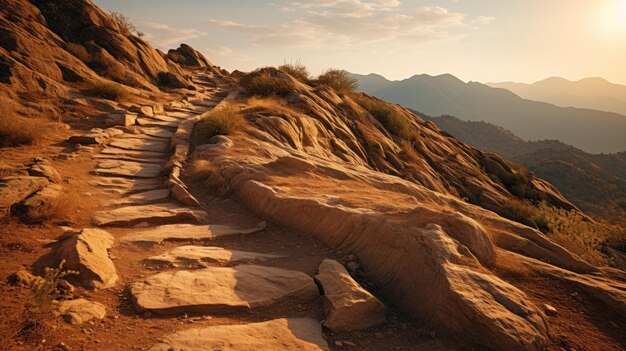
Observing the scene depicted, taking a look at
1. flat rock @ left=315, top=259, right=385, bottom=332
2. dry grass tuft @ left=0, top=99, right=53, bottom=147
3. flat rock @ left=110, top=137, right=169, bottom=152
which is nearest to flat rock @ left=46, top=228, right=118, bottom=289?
flat rock @ left=315, top=259, right=385, bottom=332

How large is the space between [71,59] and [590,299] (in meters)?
17.1

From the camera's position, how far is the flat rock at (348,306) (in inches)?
121

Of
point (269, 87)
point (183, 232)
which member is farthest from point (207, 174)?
point (269, 87)

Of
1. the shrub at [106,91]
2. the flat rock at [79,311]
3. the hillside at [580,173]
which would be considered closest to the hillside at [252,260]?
the flat rock at [79,311]

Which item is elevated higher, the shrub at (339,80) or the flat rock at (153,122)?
the shrub at (339,80)

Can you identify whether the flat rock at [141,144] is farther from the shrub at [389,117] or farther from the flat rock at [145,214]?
the shrub at [389,117]

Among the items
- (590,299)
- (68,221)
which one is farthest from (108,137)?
(590,299)

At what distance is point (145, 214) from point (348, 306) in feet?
10.8

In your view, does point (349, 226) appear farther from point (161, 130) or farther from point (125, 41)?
point (125, 41)

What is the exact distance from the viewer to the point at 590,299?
3566 millimetres

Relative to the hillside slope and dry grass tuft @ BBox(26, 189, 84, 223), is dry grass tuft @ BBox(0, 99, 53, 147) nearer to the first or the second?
the hillside slope

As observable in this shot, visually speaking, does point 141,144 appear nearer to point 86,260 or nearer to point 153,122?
point 153,122

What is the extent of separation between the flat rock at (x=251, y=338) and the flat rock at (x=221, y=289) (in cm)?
34

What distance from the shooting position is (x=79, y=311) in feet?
9.05
